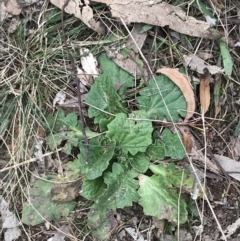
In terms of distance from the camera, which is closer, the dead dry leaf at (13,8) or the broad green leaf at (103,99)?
the broad green leaf at (103,99)

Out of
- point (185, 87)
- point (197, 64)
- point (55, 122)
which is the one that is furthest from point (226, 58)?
point (55, 122)

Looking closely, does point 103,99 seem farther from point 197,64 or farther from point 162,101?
point 197,64

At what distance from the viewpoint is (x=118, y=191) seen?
209cm

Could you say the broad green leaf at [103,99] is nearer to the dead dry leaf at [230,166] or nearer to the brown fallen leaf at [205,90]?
the brown fallen leaf at [205,90]

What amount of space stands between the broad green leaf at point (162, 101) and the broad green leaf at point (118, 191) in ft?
0.97

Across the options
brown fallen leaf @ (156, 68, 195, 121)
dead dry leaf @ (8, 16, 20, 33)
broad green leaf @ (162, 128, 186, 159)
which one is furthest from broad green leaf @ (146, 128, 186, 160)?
dead dry leaf @ (8, 16, 20, 33)

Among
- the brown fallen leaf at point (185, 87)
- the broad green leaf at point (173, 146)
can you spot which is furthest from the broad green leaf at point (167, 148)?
the brown fallen leaf at point (185, 87)

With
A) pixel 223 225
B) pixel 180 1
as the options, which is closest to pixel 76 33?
pixel 180 1

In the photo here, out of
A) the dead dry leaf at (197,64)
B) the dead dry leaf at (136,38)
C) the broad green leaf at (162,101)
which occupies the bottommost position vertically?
the broad green leaf at (162,101)

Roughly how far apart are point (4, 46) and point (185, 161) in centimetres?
98

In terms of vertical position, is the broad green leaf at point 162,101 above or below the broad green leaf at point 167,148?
above

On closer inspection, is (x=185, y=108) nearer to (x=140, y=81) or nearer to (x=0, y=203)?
(x=140, y=81)

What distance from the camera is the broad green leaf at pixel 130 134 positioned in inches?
82.4

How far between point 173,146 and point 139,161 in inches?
6.3
